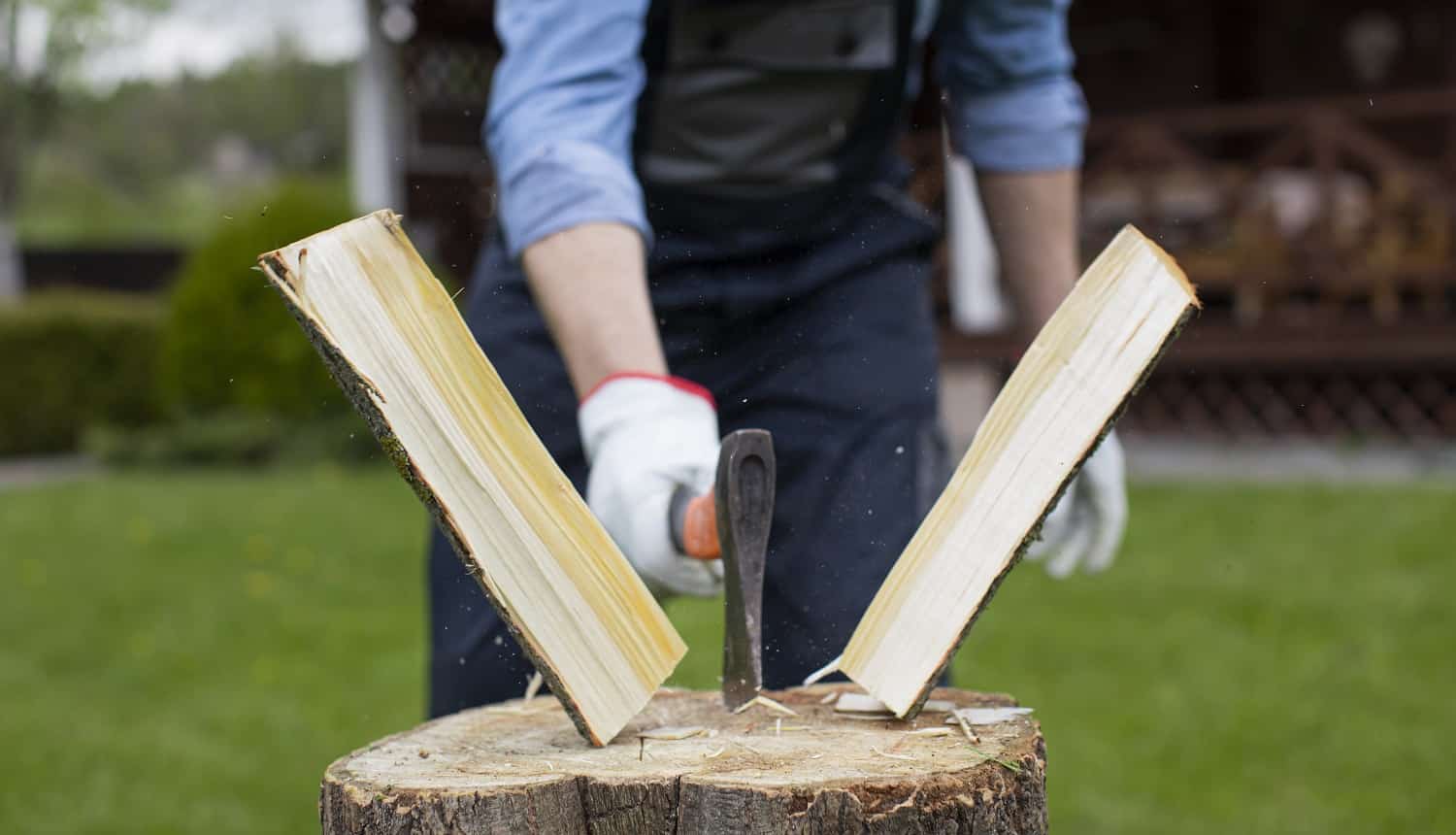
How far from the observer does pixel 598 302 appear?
4.29 feet

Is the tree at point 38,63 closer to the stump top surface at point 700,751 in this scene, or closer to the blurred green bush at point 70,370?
the blurred green bush at point 70,370

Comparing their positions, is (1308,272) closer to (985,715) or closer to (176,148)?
(985,715)

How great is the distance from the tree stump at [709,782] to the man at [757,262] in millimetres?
187

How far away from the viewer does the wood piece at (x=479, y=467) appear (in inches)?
40.8

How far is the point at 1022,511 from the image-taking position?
114 cm

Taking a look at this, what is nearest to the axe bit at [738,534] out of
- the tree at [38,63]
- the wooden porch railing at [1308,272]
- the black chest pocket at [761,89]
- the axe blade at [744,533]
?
the axe blade at [744,533]

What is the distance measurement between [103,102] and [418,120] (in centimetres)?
3013

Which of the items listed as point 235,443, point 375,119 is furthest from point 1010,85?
point 375,119

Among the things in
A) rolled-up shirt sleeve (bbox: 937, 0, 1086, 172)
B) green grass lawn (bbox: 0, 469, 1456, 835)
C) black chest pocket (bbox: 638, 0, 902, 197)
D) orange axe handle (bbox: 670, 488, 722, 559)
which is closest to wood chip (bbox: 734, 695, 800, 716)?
orange axe handle (bbox: 670, 488, 722, 559)

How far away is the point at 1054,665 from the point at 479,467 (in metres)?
3.35

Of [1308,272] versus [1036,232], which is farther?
[1308,272]

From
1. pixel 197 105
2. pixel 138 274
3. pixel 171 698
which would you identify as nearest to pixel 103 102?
pixel 197 105

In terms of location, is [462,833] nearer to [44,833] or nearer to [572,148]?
[572,148]

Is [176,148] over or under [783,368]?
under
